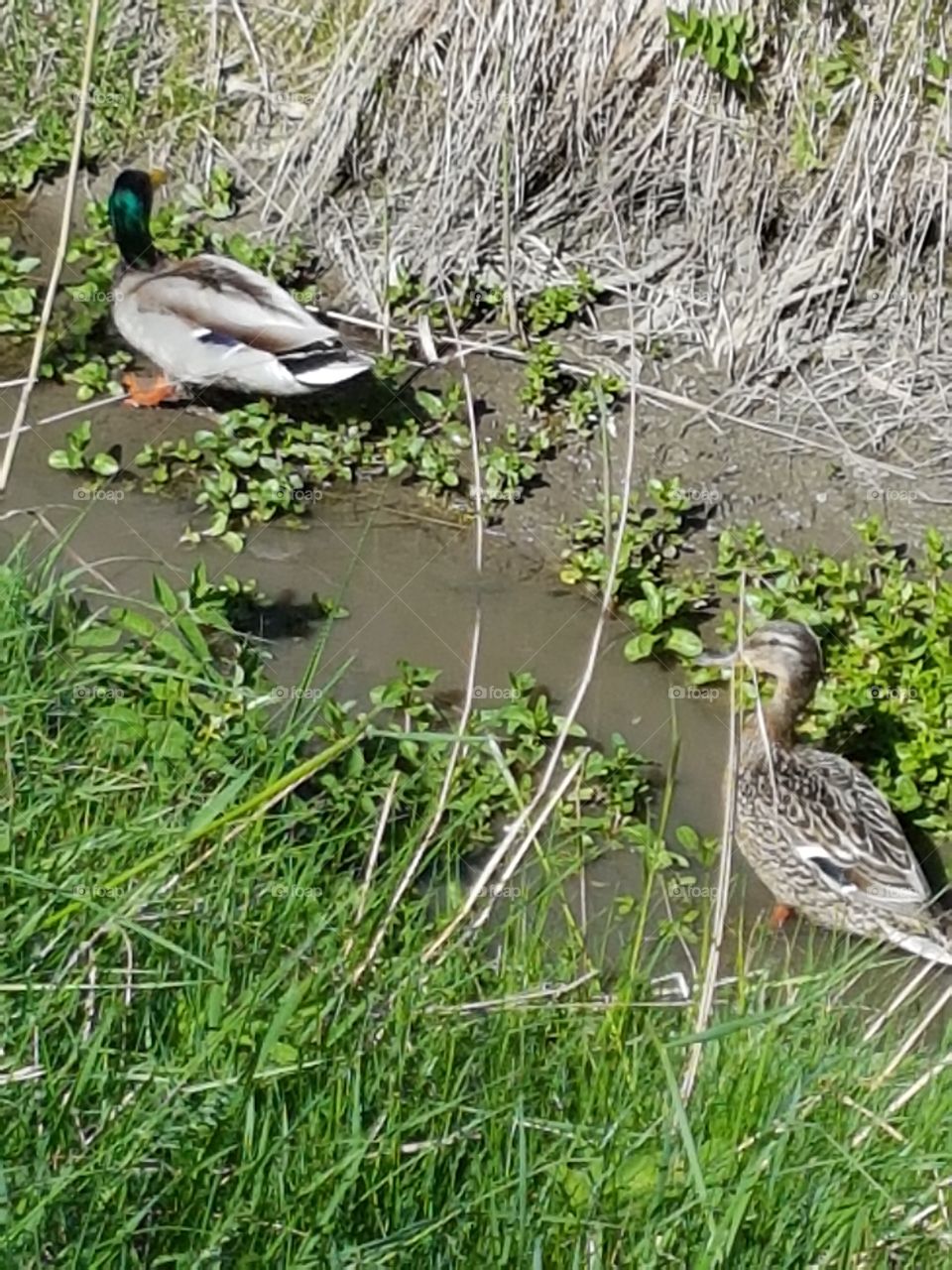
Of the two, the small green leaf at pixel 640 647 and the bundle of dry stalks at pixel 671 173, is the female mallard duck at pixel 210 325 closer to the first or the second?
the bundle of dry stalks at pixel 671 173

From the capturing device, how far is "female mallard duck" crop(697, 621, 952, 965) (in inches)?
165

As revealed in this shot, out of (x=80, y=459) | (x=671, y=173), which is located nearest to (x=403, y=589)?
(x=80, y=459)

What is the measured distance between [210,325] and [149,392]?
1.01 ft

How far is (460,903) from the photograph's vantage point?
10.8 ft

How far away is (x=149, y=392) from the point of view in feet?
18.6

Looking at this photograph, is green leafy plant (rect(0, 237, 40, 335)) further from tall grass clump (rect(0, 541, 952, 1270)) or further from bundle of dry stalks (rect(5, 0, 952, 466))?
tall grass clump (rect(0, 541, 952, 1270))

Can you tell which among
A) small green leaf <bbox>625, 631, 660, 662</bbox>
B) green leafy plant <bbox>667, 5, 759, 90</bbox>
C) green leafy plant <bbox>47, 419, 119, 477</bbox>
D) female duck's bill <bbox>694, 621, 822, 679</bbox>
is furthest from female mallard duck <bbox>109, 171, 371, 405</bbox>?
female duck's bill <bbox>694, 621, 822, 679</bbox>

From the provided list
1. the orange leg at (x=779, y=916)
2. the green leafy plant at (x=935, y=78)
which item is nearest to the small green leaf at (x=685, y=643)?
the orange leg at (x=779, y=916)

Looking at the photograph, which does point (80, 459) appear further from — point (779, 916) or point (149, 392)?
point (779, 916)

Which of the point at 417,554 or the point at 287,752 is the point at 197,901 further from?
the point at 417,554

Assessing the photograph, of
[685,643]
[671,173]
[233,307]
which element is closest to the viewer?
[685,643]

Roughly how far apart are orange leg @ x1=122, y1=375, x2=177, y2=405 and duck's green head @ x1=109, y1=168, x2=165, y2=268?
0.38 metres

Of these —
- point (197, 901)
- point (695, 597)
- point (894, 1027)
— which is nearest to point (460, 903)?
point (197, 901)

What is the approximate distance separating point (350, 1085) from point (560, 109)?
12.5 ft
